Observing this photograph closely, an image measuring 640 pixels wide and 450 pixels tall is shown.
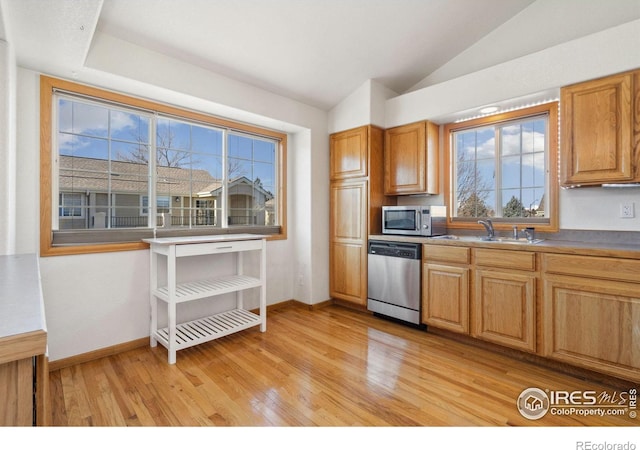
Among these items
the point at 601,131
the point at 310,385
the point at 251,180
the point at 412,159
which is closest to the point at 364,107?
the point at 412,159

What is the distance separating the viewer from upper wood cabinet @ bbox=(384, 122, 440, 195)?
3.29 m

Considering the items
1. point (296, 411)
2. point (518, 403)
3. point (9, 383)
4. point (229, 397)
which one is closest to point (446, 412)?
point (518, 403)

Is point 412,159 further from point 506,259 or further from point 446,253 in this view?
point 506,259

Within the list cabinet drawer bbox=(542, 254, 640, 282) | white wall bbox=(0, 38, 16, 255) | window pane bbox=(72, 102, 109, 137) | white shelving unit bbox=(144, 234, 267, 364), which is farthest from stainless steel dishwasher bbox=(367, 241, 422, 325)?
white wall bbox=(0, 38, 16, 255)

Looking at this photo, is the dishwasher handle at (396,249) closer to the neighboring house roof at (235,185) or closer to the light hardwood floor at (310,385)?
the light hardwood floor at (310,385)

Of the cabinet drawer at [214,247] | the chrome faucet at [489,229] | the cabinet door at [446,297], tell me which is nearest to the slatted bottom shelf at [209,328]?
the cabinet drawer at [214,247]

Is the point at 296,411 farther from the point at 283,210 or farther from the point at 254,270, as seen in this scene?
the point at 283,210

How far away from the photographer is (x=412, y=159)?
338cm

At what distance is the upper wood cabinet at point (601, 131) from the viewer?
7.11 feet

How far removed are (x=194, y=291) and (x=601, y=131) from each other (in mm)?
3367

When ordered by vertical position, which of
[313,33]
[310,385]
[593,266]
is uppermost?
[313,33]

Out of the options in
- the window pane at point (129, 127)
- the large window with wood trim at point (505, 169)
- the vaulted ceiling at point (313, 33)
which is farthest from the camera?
the large window with wood trim at point (505, 169)

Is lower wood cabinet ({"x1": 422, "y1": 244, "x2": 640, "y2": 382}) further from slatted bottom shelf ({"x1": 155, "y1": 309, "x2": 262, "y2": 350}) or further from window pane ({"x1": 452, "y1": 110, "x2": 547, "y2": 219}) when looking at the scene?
slatted bottom shelf ({"x1": 155, "y1": 309, "x2": 262, "y2": 350})

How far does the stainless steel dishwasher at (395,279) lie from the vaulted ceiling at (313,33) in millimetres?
1880
